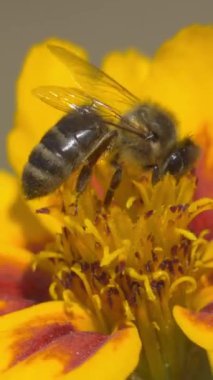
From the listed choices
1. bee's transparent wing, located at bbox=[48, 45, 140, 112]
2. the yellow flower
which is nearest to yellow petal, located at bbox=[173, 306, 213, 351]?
the yellow flower

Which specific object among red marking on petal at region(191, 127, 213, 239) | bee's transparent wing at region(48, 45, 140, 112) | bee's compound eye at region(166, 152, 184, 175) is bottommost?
red marking on petal at region(191, 127, 213, 239)

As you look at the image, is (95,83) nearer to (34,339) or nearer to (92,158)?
(92,158)

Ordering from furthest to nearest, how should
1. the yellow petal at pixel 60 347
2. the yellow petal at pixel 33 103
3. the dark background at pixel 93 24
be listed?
the dark background at pixel 93 24
the yellow petal at pixel 33 103
the yellow petal at pixel 60 347

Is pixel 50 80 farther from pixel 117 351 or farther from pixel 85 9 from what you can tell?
pixel 85 9

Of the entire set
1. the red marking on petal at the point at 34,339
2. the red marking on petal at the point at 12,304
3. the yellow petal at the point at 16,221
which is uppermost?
the yellow petal at the point at 16,221

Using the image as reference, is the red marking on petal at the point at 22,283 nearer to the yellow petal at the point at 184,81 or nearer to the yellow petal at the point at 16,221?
the yellow petal at the point at 16,221

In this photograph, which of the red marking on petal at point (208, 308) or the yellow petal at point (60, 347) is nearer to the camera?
the yellow petal at point (60, 347)

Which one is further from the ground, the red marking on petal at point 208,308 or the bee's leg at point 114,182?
the bee's leg at point 114,182

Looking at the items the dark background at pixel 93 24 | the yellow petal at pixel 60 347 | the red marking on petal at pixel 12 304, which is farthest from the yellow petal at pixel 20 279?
the dark background at pixel 93 24

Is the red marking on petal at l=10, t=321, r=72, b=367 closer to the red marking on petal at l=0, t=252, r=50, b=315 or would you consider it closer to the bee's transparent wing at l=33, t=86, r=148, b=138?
the red marking on petal at l=0, t=252, r=50, b=315
